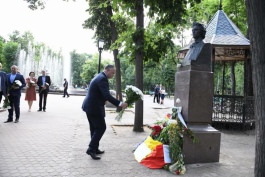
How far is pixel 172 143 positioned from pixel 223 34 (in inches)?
314

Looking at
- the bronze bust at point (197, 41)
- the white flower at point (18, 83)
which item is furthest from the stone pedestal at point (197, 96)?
the white flower at point (18, 83)

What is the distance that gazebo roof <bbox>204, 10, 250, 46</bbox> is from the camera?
11.5 meters

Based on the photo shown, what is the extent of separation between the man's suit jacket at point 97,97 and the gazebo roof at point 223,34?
6937 mm

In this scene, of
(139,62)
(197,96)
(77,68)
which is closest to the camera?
(197,96)

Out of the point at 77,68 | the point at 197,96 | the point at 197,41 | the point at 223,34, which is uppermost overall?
the point at 77,68

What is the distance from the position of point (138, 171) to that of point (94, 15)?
12.5m

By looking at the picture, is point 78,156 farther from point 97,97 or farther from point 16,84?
point 16,84

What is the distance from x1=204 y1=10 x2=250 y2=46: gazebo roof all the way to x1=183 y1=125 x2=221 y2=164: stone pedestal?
621 cm

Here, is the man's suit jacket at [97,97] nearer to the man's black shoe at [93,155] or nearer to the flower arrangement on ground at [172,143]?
the man's black shoe at [93,155]

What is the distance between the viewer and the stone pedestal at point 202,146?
5.90m

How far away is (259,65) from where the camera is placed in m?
3.80

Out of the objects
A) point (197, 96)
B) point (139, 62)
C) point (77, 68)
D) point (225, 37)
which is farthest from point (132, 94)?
point (77, 68)

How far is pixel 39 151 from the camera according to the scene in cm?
621

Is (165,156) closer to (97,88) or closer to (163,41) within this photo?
(97,88)
